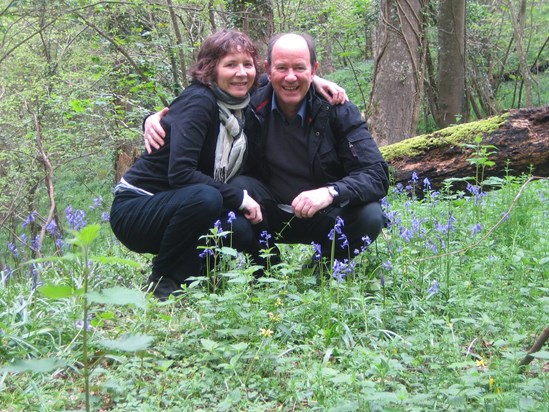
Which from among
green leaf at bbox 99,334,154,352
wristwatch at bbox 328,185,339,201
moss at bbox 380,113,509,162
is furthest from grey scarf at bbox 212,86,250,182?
moss at bbox 380,113,509,162

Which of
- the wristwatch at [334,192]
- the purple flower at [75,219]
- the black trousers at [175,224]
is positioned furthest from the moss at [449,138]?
the purple flower at [75,219]

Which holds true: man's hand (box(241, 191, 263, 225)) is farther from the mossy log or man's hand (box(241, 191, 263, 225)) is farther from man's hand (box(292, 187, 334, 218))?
the mossy log

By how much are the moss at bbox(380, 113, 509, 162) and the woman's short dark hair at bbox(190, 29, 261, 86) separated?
2.99 metres

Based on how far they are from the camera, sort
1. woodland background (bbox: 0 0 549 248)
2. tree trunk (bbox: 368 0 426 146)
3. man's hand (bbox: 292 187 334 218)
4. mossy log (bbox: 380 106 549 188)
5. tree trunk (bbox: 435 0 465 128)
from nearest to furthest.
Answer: man's hand (bbox: 292 187 334 218) → mossy log (bbox: 380 106 549 188) → woodland background (bbox: 0 0 549 248) → tree trunk (bbox: 368 0 426 146) → tree trunk (bbox: 435 0 465 128)

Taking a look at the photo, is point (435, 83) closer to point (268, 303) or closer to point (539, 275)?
point (539, 275)

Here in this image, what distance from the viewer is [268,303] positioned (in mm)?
3357

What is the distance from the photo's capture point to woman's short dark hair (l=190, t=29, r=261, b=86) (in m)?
4.00

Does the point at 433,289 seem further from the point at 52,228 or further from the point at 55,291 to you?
the point at 52,228

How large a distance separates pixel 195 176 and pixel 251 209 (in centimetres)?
40

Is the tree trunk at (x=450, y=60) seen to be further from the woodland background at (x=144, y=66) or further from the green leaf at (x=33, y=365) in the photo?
the green leaf at (x=33, y=365)

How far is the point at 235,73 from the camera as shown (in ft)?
13.2

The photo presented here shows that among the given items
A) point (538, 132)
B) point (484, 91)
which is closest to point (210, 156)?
point (538, 132)

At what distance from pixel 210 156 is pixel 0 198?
25.5ft

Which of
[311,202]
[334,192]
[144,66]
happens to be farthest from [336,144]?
[144,66]
